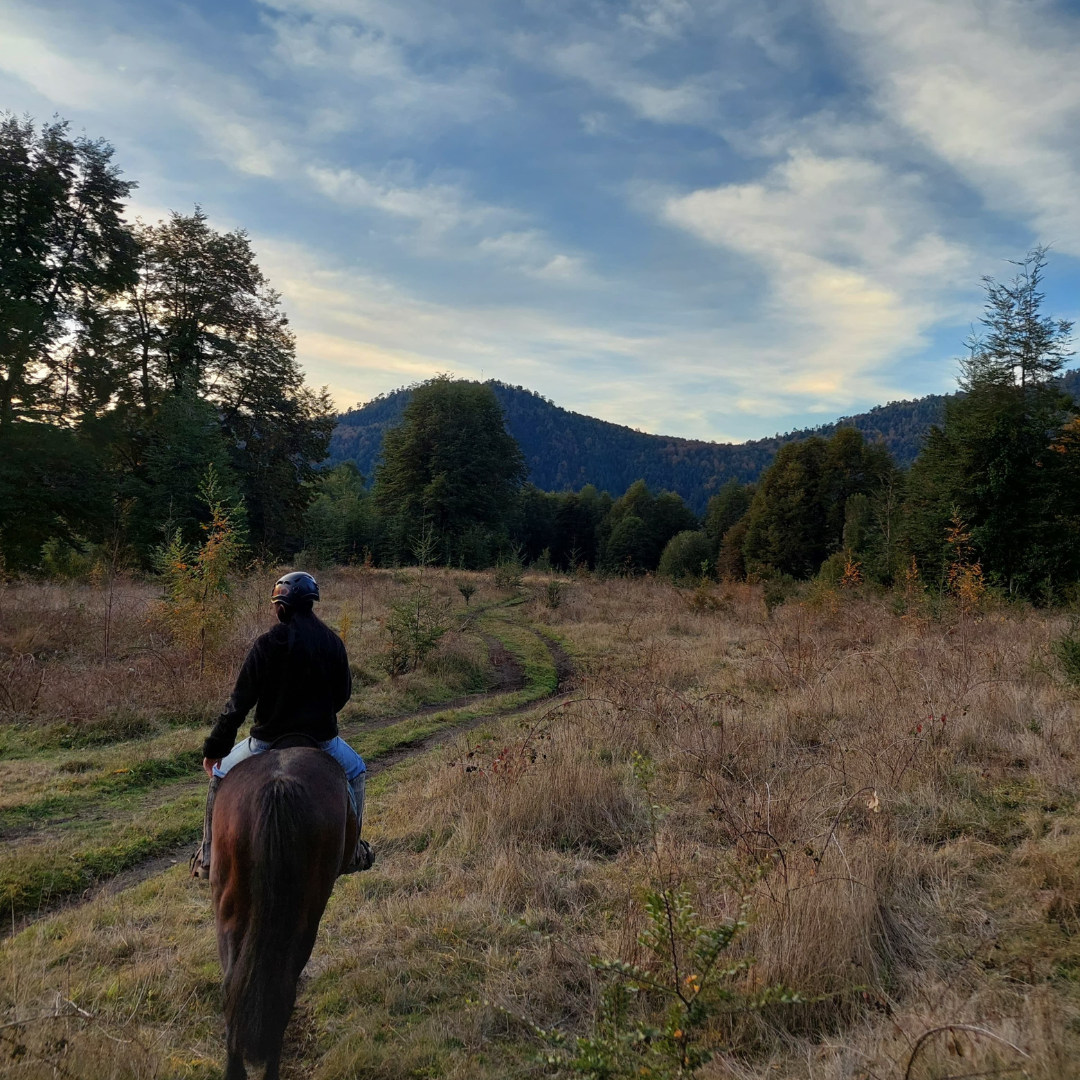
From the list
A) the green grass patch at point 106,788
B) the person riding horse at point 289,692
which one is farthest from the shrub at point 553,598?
the person riding horse at point 289,692

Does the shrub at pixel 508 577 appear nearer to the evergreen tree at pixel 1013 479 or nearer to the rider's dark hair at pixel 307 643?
the evergreen tree at pixel 1013 479

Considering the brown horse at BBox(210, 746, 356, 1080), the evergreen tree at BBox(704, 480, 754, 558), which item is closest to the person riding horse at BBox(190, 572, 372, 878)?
the brown horse at BBox(210, 746, 356, 1080)

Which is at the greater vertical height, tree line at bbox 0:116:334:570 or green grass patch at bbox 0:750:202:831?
tree line at bbox 0:116:334:570

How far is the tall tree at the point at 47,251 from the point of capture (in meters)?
19.8

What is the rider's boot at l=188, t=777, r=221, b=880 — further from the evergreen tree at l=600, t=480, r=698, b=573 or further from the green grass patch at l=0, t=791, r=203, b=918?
the evergreen tree at l=600, t=480, r=698, b=573

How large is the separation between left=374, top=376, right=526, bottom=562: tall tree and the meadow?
32.2 m

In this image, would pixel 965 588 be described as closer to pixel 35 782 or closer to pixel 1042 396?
pixel 1042 396

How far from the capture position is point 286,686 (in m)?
3.76

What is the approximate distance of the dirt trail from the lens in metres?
4.81

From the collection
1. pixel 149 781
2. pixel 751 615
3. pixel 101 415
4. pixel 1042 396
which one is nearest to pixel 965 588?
pixel 751 615

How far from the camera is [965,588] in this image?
13.4 metres

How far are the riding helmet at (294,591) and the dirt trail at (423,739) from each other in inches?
113

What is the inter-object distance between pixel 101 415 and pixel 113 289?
15.4ft

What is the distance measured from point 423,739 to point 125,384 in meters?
22.4
